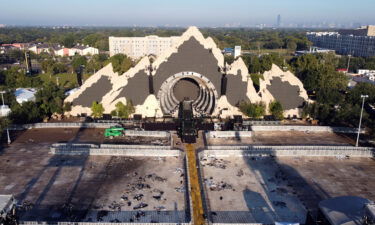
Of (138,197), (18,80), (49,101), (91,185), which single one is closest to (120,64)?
(18,80)

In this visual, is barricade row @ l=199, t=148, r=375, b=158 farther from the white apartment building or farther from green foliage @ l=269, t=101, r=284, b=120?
the white apartment building

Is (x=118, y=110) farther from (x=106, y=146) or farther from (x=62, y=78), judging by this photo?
(x=62, y=78)

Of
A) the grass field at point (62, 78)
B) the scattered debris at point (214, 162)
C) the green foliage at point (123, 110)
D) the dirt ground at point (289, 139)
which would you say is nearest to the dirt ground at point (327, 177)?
the dirt ground at point (289, 139)

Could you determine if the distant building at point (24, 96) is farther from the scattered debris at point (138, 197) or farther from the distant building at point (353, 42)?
the distant building at point (353, 42)

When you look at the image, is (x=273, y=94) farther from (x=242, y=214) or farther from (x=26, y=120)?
(x=26, y=120)

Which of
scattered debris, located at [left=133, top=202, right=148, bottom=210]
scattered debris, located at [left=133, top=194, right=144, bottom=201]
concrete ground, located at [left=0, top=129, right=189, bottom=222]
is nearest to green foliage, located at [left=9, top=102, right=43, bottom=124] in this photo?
concrete ground, located at [left=0, top=129, right=189, bottom=222]
